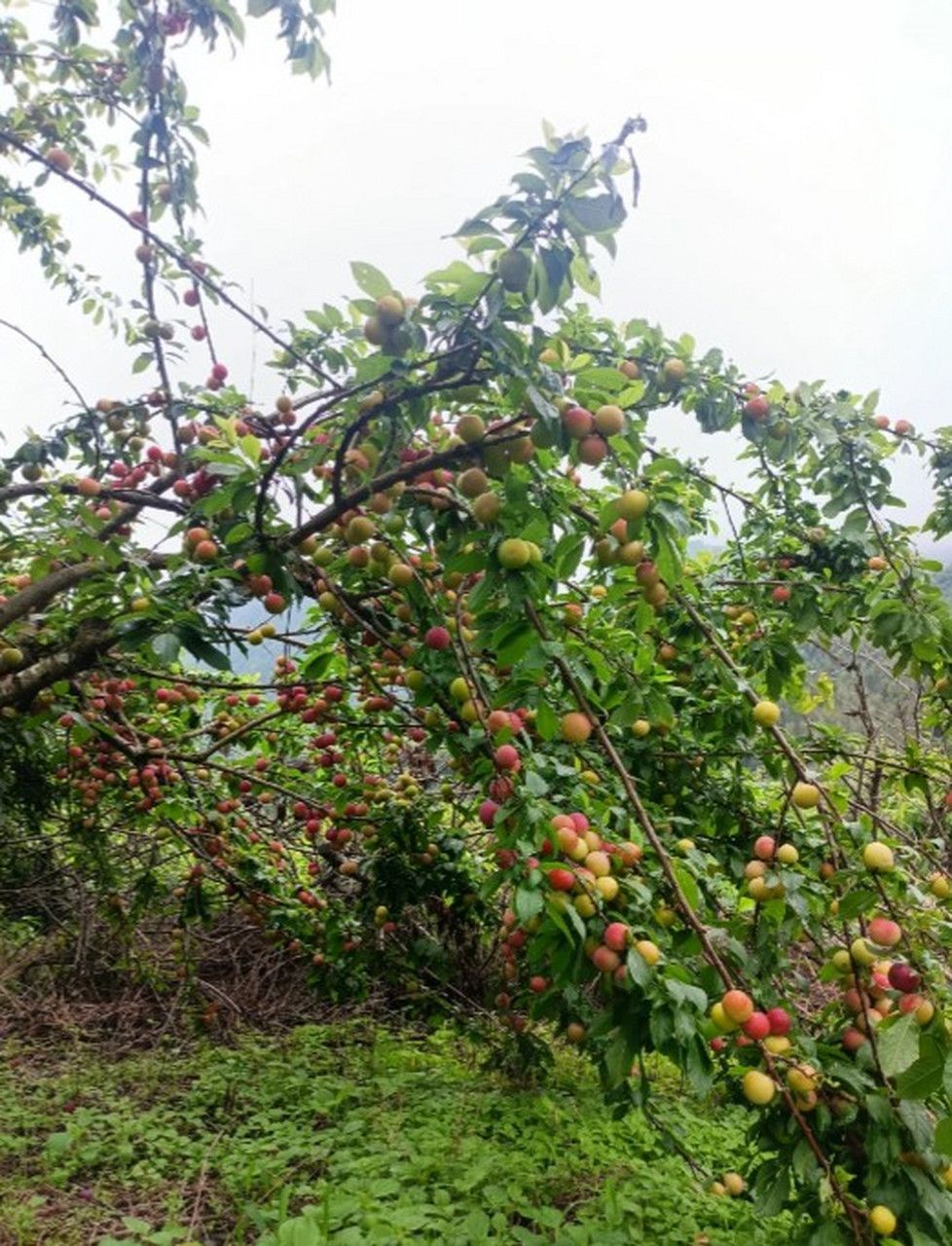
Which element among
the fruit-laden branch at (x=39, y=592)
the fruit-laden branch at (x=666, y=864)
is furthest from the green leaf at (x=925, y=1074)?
the fruit-laden branch at (x=39, y=592)

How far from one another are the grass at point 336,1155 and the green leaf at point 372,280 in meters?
2.06

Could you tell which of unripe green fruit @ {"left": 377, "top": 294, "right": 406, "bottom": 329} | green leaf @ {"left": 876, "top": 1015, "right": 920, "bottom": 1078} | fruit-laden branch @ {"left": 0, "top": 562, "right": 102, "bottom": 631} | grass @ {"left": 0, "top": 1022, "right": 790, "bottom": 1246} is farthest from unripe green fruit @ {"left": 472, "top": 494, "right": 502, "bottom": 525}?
grass @ {"left": 0, "top": 1022, "right": 790, "bottom": 1246}

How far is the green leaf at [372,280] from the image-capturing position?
5.14ft

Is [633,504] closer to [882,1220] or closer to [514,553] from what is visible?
[514,553]

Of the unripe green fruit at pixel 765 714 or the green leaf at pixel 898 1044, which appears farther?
the unripe green fruit at pixel 765 714

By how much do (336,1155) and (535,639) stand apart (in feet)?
7.73

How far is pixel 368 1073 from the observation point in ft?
13.3

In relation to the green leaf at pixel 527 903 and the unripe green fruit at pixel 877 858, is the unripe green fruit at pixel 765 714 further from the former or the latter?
the green leaf at pixel 527 903

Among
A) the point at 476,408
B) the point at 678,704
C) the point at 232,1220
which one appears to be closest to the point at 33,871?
the point at 232,1220

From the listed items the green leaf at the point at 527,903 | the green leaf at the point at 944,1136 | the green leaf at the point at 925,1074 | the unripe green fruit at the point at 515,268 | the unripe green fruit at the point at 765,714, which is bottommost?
the green leaf at the point at 944,1136

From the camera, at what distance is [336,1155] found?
3002 millimetres

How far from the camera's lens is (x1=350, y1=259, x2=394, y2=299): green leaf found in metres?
1.57

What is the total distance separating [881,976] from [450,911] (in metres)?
3.13

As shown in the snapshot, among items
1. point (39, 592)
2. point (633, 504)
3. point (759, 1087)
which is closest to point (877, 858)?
point (759, 1087)
